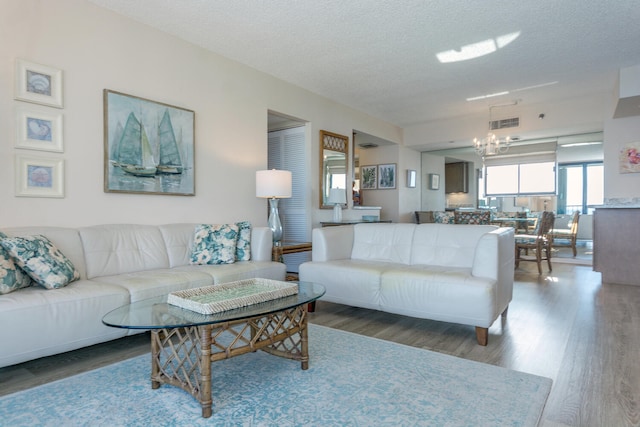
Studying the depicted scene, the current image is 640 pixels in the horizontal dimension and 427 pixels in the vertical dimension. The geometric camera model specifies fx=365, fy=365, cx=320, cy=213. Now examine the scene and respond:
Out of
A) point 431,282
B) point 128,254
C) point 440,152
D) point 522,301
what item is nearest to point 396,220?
point 440,152

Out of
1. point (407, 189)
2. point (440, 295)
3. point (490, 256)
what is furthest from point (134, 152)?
point (407, 189)

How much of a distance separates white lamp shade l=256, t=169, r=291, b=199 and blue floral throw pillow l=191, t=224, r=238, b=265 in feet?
2.14

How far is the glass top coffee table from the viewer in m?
1.64

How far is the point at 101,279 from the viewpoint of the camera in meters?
2.67

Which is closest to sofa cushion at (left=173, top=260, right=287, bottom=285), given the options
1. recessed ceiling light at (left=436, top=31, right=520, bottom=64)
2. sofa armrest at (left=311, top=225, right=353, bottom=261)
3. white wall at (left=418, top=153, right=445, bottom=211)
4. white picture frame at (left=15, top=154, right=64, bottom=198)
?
sofa armrest at (left=311, top=225, right=353, bottom=261)

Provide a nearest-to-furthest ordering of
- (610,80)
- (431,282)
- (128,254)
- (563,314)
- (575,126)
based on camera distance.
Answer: (431,282) < (128,254) < (563,314) < (610,80) < (575,126)

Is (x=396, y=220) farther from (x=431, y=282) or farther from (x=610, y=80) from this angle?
(x=431, y=282)

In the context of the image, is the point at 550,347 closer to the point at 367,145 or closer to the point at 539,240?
the point at 539,240

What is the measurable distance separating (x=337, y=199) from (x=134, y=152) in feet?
9.67

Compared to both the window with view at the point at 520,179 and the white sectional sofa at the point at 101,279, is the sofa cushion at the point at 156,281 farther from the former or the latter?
the window with view at the point at 520,179

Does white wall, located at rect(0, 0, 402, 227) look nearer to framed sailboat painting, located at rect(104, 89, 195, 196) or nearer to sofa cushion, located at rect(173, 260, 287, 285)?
framed sailboat painting, located at rect(104, 89, 195, 196)

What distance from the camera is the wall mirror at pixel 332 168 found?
5.49 m

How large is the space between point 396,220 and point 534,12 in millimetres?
4709

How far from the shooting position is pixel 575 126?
576 centimetres
